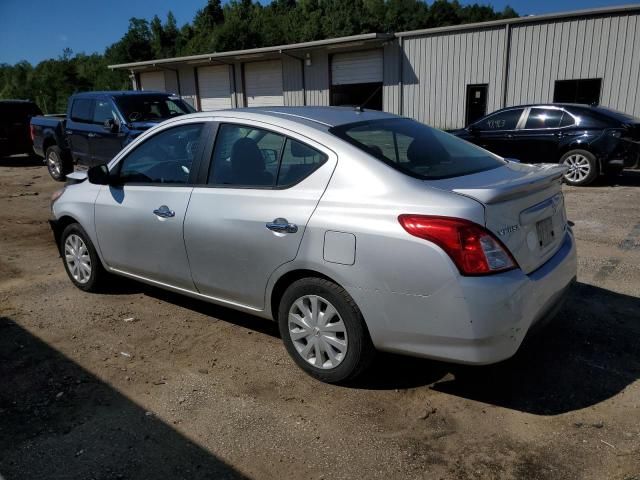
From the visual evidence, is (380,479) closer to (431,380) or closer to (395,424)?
(395,424)

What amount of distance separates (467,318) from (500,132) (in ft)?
30.0

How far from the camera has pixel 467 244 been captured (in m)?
2.69

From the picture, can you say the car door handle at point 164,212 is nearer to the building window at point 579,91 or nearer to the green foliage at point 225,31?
the building window at point 579,91

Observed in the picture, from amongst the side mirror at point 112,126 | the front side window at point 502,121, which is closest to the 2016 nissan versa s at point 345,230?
the side mirror at point 112,126

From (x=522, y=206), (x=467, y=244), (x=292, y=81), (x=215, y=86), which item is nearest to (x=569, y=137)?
(x=522, y=206)

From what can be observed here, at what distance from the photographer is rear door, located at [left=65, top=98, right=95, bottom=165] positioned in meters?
10.7

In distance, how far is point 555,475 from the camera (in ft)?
8.20

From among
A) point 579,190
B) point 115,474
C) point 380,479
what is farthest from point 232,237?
point 579,190

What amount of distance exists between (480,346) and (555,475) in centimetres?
67

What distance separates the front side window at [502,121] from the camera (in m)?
10.9

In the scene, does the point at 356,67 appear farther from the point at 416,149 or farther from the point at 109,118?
the point at 416,149

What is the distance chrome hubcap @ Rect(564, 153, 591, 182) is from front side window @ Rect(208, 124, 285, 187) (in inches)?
327

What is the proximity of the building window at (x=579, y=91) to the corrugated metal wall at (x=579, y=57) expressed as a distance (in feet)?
0.62

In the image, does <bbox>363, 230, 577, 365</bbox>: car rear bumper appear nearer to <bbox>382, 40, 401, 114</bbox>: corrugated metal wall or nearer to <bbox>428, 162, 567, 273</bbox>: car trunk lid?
<bbox>428, 162, 567, 273</bbox>: car trunk lid
